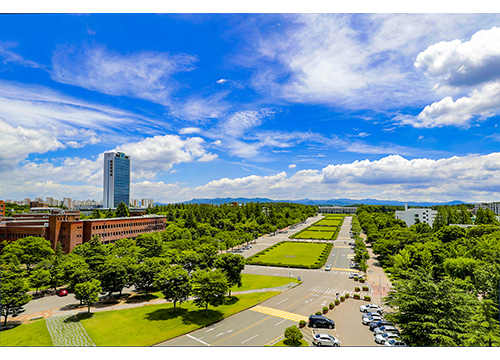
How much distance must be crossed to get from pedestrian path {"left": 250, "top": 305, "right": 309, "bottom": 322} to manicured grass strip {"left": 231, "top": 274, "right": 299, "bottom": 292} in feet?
23.1

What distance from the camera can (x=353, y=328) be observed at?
22.9 metres

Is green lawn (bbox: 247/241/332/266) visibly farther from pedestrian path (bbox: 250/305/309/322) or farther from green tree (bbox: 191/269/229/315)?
green tree (bbox: 191/269/229/315)

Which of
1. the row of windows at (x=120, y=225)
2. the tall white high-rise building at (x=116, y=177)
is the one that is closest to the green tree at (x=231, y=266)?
the row of windows at (x=120, y=225)

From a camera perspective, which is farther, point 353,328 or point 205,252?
Result: point 205,252

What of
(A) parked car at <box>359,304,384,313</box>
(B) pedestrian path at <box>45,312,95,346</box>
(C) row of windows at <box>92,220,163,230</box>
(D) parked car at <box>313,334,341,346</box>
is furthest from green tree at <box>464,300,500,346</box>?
(C) row of windows at <box>92,220,163,230</box>

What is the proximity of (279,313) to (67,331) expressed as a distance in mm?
17752

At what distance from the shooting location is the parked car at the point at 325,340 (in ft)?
63.3

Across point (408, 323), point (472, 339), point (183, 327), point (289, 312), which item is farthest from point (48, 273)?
point (472, 339)

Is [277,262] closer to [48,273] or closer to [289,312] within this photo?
[289,312]

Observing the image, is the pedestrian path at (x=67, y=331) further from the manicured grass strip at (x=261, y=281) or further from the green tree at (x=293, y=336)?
the manicured grass strip at (x=261, y=281)

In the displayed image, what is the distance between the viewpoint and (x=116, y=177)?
65.3 m

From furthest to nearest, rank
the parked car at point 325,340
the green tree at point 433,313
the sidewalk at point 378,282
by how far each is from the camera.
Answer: the sidewalk at point 378,282 < the parked car at point 325,340 < the green tree at point 433,313

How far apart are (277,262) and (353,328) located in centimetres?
2702

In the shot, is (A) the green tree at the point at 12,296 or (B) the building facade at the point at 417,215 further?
(B) the building facade at the point at 417,215
